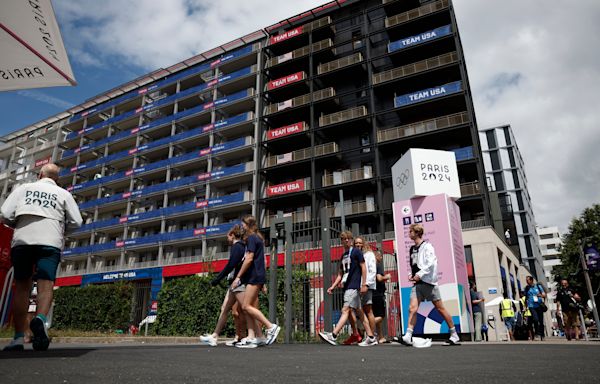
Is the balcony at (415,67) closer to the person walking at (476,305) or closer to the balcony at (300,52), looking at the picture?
the balcony at (300,52)

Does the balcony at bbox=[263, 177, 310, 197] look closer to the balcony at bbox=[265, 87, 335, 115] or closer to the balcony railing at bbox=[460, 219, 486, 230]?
the balcony at bbox=[265, 87, 335, 115]

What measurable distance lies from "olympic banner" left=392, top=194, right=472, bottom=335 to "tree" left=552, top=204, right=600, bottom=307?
84.4 ft

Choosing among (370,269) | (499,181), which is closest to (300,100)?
(370,269)

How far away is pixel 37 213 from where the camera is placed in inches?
168

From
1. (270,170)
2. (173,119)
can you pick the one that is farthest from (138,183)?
(270,170)

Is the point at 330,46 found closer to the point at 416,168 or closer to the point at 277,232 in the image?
the point at 416,168

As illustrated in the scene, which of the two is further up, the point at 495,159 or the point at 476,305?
the point at 495,159

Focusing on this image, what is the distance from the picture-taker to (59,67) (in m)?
3.30

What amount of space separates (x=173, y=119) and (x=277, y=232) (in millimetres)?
33155

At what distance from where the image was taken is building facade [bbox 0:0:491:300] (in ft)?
90.9

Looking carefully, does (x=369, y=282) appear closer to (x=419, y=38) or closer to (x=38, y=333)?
(x=38, y=333)

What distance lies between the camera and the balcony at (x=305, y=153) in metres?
29.9

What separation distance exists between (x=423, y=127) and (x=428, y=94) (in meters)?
2.33

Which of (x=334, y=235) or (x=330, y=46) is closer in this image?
(x=334, y=235)
